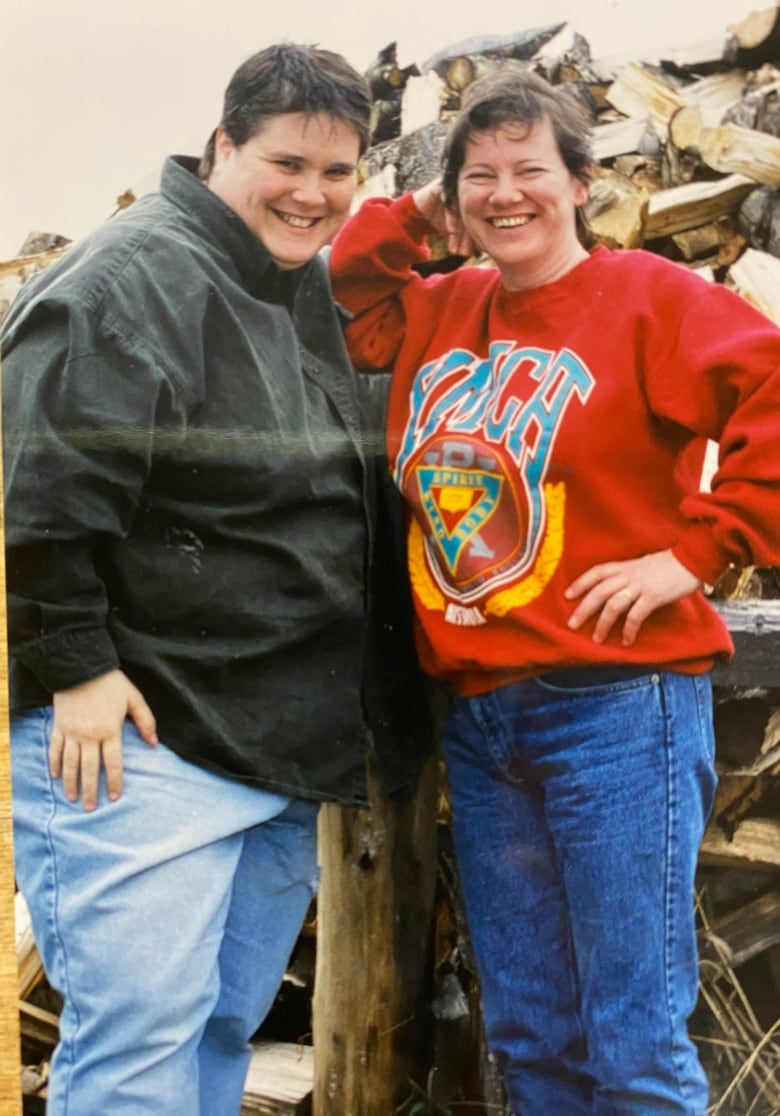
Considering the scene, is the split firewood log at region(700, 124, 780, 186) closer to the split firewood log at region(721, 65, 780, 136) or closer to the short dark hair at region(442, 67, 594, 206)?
the split firewood log at region(721, 65, 780, 136)

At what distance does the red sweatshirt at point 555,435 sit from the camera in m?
1.61

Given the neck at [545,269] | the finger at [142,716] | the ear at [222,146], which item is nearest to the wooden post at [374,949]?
the finger at [142,716]

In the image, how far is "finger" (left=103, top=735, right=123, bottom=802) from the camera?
1642 millimetres

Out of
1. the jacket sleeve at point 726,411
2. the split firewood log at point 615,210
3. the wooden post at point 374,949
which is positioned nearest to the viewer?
the jacket sleeve at point 726,411

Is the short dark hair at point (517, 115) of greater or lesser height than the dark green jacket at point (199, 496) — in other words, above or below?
above

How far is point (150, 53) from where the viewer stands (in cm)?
178

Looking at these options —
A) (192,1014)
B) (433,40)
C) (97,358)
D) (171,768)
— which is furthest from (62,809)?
(433,40)

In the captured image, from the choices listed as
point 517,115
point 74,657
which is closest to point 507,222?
point 517,115

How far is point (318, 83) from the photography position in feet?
5.48

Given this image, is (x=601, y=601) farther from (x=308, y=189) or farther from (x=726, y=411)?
(x=308, y=189)

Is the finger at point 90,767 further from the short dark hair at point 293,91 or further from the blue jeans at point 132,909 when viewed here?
the short dark hair at point 293,91

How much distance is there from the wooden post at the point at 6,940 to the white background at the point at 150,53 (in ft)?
1.90

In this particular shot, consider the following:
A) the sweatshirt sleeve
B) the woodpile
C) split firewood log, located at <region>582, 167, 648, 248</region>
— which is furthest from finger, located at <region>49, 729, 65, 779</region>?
split firewood log, located at <region>582, 167, 648, 248</region>

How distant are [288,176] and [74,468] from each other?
0.53 meters
